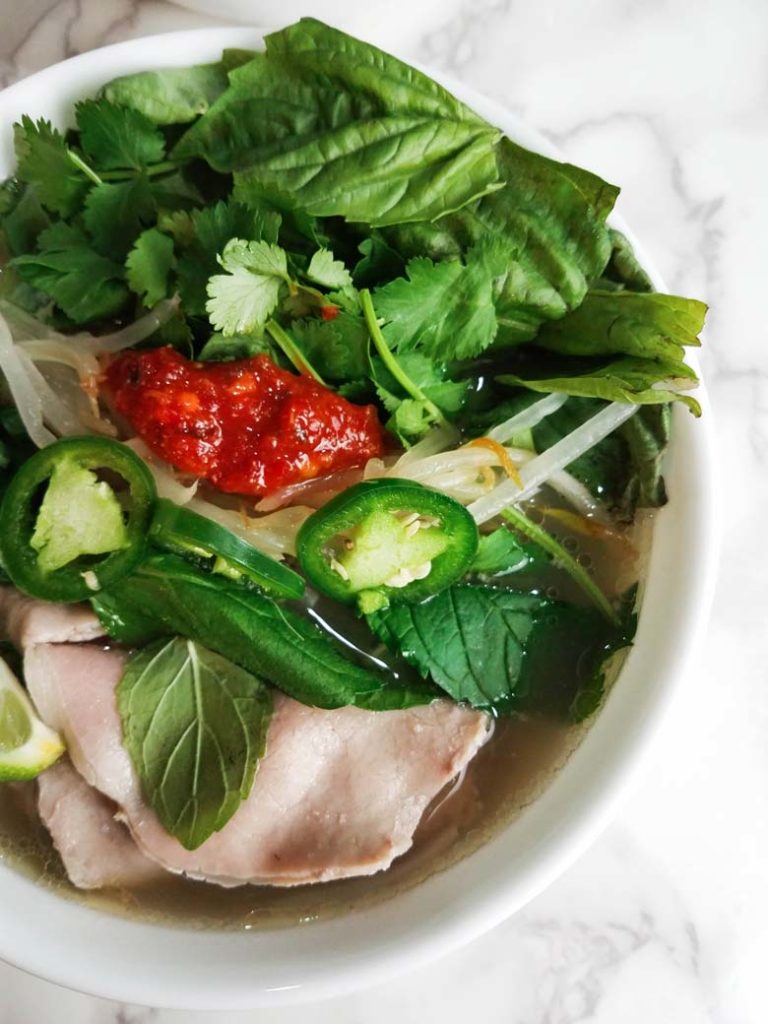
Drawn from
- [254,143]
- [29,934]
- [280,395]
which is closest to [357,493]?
[280,395]

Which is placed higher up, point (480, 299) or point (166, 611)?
point (480, 299)

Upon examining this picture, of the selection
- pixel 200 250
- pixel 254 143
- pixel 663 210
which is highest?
pixel 663 210

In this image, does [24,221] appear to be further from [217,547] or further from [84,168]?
[217,547]

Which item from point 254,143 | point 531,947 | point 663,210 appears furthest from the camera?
point 663,210

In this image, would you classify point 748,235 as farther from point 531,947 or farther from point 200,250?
point 531,947

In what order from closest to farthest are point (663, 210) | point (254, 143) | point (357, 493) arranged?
point (357, 493)
point (254, 143)
point (663, 210)

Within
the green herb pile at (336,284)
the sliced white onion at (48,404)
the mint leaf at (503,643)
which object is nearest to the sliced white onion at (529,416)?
the green herb pile at (336,284)

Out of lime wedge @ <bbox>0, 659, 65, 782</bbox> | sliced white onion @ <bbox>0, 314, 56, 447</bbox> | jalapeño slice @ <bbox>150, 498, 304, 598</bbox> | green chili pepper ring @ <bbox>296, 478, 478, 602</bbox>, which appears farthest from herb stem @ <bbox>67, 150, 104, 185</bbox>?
lime wedge @ <bbox>0, 659, 65, 782</bbox>
